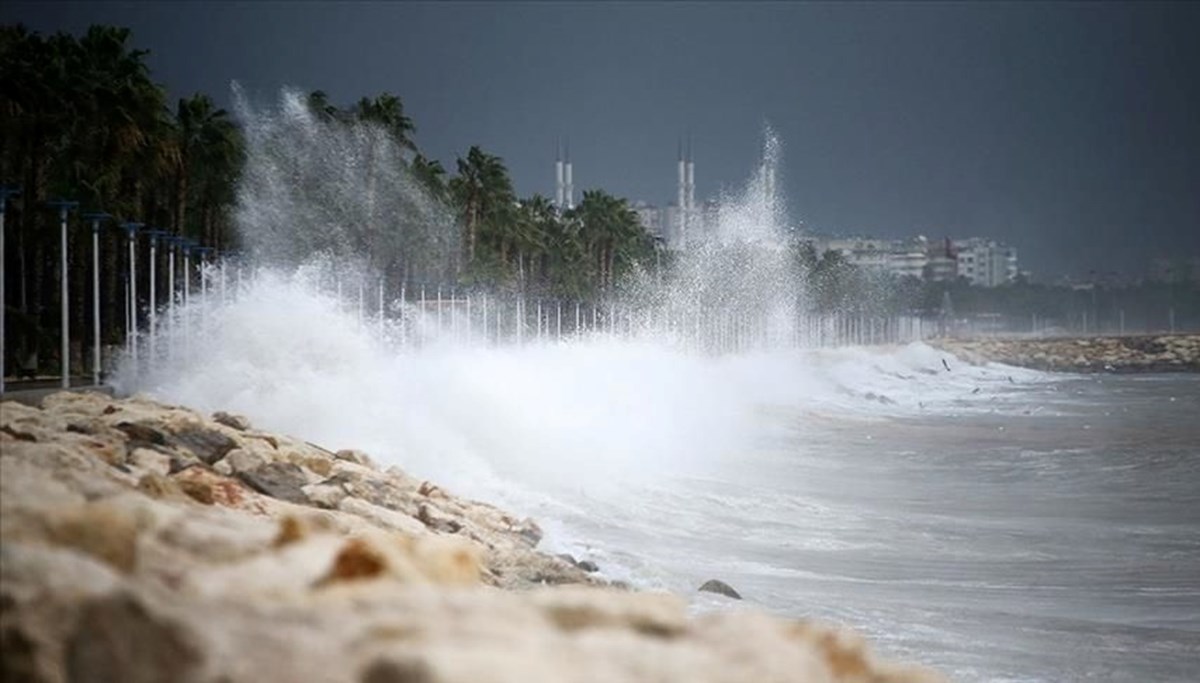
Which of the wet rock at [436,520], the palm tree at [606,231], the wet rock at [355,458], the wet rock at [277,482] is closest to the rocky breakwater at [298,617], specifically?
the wet rock at [277,482]

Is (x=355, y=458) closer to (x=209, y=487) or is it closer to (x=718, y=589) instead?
(x=718, y=589)

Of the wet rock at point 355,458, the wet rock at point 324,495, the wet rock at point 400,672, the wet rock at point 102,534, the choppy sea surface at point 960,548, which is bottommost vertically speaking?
the choppy sea surface at point 960,548

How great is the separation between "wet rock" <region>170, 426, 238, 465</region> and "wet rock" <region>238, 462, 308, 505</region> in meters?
0.77

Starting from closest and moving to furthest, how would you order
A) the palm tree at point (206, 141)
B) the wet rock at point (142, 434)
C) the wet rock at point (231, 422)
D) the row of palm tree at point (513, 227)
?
the wet rock at point (142, 434) → the wet rock at point (231, 422) → the palm tree at point (206, 141) → the row of palm tree at point (513, 227)

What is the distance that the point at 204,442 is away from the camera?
15.4 m

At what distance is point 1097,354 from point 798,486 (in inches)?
5670

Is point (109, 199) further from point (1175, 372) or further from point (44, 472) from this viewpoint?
point (1175, 372)

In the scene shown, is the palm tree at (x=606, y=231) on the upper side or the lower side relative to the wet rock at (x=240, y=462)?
upper

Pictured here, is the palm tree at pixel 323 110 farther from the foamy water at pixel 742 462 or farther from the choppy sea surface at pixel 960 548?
the choppy sea surface at pixel 960 548

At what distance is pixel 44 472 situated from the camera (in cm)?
771

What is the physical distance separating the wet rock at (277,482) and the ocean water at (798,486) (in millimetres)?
3408

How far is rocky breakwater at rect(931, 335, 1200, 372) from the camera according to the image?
15162 cm

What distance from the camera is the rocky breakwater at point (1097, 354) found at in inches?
5969

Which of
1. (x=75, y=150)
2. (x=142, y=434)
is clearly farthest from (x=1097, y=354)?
(x=142, y=434)
